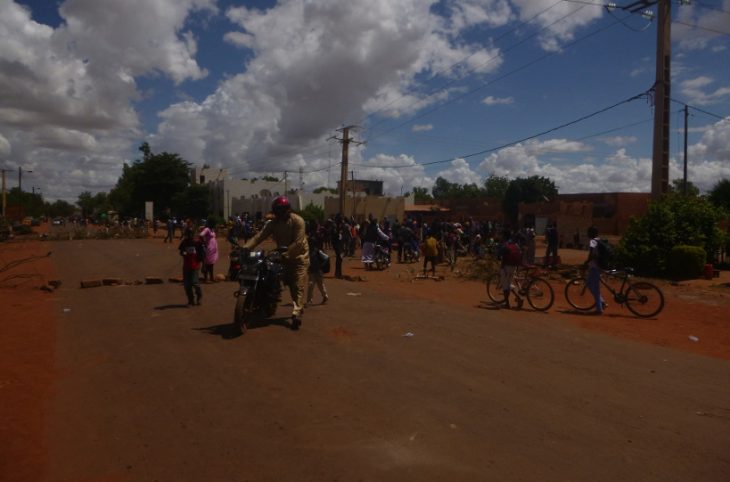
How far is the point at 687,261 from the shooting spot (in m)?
→ 16.2

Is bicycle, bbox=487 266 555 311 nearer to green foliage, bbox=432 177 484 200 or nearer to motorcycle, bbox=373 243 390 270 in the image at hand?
motorcycle, bbox=373 243 390 270

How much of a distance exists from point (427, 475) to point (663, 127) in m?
18.8

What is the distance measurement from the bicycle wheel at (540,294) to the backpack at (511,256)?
1.70 ft

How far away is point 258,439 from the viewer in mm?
4102

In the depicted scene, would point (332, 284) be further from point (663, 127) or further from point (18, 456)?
point (663, 127)

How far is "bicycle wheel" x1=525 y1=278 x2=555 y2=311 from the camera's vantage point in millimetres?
10711

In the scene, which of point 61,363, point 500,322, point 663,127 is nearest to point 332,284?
point 500,322

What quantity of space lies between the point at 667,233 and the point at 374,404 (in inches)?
609

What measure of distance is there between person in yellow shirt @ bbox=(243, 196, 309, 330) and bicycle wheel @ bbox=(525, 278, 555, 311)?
4.96 meters

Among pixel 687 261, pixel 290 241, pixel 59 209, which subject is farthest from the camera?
pixel 59 209

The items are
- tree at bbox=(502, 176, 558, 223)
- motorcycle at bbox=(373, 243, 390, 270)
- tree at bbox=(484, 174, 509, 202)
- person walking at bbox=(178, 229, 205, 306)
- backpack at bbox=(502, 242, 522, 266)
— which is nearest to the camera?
person walking at bbox=(178, 229, 205, 306)

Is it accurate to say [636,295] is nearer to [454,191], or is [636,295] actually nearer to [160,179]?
[160,179]

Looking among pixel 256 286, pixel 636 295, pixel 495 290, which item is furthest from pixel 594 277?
pixel 256 286

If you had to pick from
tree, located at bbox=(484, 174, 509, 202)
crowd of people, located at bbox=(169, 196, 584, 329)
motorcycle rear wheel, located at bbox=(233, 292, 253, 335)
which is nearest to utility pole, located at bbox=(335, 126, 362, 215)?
crowd of people, located at bbox=(169, 196, 584, 329)
